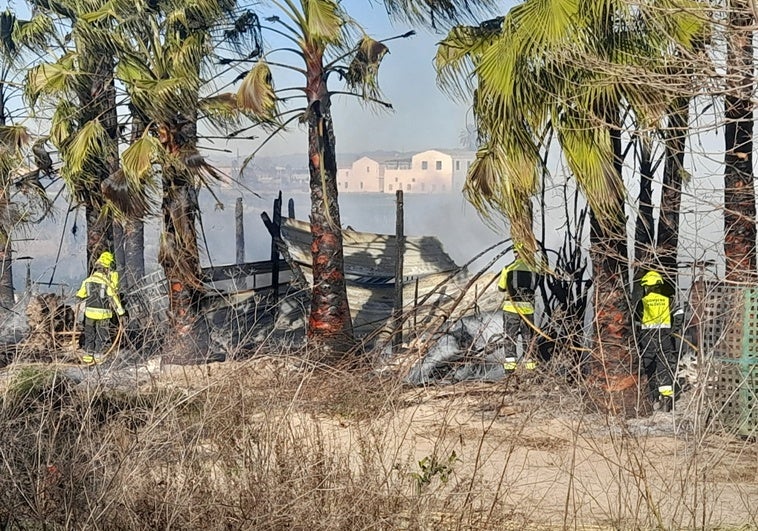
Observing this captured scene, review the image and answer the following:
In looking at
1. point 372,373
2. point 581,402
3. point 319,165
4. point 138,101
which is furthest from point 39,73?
point 581,402

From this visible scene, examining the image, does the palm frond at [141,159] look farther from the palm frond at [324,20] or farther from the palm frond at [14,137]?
the palm frond at [14,137]

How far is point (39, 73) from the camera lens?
45.0 feet

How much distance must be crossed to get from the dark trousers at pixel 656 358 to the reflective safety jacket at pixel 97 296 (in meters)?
6.98

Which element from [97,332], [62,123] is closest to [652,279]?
[97,332]

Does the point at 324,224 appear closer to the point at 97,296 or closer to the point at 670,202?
the point at 97,296

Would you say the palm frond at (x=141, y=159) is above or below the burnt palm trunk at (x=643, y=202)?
above

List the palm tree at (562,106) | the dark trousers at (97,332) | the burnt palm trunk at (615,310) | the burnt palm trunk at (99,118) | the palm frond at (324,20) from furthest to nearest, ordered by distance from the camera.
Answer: the burnt palm trunk at (99,118) < the dark trousers at (97,332) < the palm frond at (324,20) < the burnt palm trunk at (615,310) < the palm tree at (562,106)

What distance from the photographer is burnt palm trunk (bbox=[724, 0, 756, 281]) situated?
736cm

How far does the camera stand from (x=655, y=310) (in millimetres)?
10578

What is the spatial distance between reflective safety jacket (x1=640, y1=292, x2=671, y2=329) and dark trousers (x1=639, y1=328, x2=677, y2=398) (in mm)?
86

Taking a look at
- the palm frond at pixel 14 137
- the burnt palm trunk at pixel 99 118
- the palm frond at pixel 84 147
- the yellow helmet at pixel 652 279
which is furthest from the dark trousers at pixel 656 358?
the palm frond at pixel 14 137

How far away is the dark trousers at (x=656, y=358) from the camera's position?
408 inches

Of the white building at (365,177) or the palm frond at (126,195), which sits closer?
the palm frond at (126,195)

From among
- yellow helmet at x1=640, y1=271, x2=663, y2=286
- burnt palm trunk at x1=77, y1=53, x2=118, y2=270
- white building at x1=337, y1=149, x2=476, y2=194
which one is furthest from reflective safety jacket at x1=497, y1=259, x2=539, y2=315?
white building at x1=337, y1=149, x2=476, y2=194
